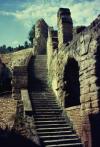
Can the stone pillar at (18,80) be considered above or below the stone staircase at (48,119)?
above

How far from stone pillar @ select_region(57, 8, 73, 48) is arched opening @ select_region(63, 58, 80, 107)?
5.63 ft

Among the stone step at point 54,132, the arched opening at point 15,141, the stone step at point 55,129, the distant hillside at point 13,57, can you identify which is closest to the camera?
the arched opening at point 15,141

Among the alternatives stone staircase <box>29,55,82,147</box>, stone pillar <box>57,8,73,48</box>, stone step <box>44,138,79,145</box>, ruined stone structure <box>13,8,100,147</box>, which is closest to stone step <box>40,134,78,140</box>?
stone staircase <box>29,55,82,147</box>

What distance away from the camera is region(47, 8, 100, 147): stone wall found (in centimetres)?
1191

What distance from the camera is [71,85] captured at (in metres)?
15.8

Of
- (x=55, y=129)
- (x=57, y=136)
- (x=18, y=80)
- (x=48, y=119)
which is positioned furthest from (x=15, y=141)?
(x=18, y=80)

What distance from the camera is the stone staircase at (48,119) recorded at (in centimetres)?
1318

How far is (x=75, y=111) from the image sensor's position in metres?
13.9

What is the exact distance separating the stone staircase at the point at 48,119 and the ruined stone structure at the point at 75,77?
48 mm

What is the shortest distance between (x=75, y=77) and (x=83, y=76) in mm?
3087

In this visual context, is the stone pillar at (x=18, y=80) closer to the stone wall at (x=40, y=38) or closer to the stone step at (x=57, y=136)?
the stone step at (x=57, y=136)

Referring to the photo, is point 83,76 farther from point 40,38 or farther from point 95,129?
point 40,38

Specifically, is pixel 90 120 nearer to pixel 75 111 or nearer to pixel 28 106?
pixel 75 111

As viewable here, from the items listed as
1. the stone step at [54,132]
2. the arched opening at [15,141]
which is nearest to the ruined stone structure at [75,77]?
the stone step at [54,132]
